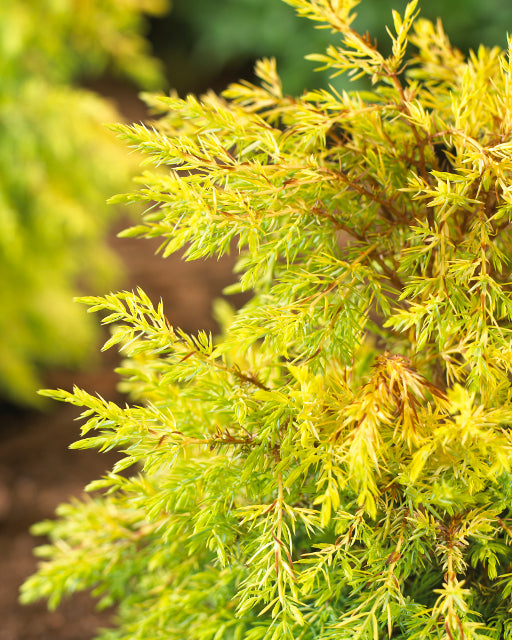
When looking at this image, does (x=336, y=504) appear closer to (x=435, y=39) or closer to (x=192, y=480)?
(x=192, y=480)

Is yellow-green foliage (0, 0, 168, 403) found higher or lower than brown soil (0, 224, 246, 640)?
higher

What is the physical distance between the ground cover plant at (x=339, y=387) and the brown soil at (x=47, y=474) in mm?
1355

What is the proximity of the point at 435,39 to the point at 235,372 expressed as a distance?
2.60 ft

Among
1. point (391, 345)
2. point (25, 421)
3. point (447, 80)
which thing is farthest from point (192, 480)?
point (25, 421)

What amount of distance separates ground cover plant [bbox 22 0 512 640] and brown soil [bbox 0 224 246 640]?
1.35 m

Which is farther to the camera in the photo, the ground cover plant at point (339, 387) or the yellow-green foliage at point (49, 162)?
the yellow-green foliage at point (49, 162)

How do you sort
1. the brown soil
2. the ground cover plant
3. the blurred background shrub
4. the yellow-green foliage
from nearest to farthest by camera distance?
the ground cover plant
the brown soil
the yellow-green foliage
the blurred background shrub

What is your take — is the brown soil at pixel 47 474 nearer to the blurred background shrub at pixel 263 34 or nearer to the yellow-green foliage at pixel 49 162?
the yellow-green foliage at pixel 49 162

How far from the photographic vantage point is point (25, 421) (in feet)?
10.3

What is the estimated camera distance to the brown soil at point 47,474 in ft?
7.13

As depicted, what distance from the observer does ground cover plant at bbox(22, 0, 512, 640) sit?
80 centimetres

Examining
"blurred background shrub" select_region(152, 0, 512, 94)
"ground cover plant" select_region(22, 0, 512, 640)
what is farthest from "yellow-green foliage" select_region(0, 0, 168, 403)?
"blurred background shrub" select_region(152, 0, 512, 94)

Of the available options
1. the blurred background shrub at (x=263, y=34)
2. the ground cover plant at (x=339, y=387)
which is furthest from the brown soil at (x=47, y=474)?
the blurred background shrub at (x=263, y=34)

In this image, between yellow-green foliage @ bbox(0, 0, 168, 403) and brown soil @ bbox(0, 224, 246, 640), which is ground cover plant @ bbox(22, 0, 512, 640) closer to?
brown soil @ bbox(0, 224, 246, 640)
